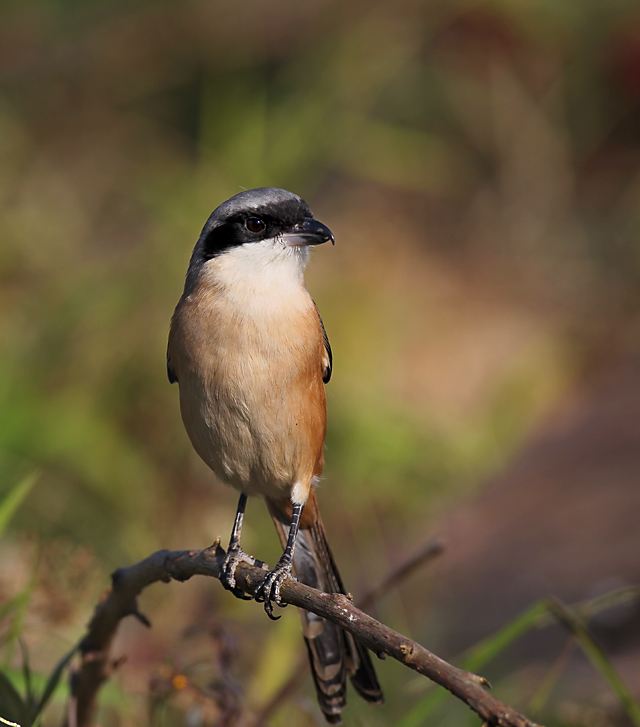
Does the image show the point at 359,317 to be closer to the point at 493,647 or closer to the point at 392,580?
the point at 392,580

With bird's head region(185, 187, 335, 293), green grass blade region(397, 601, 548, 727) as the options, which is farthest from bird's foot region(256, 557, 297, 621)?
bird's head region(185, 187, 335, 293)

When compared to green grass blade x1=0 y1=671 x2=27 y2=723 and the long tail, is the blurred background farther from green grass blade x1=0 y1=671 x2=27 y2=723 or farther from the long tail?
green grass blade x1=0 y1=671 x2=27 y2=723

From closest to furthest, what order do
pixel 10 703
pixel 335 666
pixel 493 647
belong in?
pixel 10 703
pixel 493 647
pixel 335 666

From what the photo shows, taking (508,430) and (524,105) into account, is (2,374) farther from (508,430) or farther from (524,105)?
(524,105)

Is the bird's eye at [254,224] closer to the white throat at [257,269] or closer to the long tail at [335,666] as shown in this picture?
the white throat at [257,269]

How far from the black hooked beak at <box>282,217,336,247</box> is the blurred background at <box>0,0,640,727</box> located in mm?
1231

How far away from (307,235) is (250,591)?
3.90 ft

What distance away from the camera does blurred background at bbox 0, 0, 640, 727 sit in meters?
3.70

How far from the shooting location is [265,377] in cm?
254

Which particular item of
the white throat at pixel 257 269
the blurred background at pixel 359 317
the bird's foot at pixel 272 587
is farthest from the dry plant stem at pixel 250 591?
the white throat at pixel 257 269

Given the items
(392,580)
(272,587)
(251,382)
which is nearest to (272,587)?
(272,587)

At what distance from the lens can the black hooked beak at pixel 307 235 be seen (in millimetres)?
2791

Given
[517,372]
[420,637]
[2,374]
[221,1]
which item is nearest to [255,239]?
[420,637]

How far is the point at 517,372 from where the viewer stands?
7.93 m
